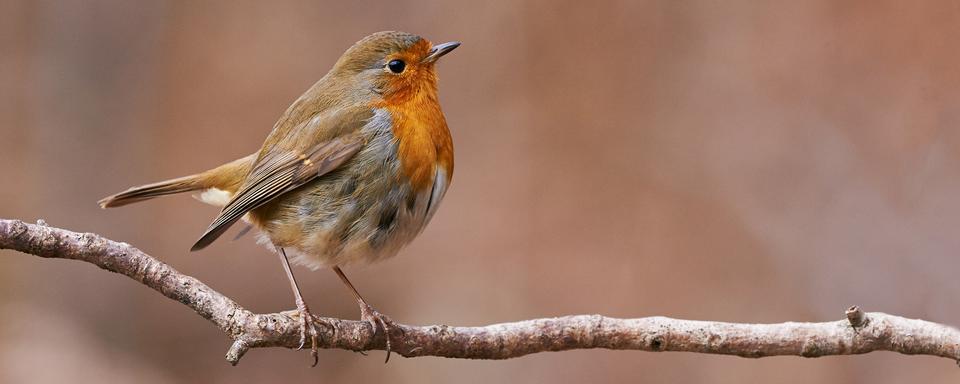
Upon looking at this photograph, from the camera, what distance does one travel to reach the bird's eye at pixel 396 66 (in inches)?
161

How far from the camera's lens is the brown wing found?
3816 mm

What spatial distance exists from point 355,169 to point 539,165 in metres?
4.09

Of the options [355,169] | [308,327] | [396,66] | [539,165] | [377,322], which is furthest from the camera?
[539,165]

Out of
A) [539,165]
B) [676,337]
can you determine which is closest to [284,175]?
[676,337]

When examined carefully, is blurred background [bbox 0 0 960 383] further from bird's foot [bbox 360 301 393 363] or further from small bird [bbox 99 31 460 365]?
bird's foot [bbox 360 301 393 363]

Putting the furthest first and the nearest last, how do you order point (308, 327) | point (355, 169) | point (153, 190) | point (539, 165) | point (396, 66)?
1. point (539, 165)
2. point (153, 190)
3. point (396, 66)
4. point (355, 169)
5. point (308, 327)

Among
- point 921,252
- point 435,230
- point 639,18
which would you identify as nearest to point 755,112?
point 639,18

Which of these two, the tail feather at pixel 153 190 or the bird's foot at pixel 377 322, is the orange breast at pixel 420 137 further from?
the tail feather at pixel 153 190

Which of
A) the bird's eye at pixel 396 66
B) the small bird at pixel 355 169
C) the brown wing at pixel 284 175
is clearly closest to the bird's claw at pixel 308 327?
the small bird at pixel 355 169

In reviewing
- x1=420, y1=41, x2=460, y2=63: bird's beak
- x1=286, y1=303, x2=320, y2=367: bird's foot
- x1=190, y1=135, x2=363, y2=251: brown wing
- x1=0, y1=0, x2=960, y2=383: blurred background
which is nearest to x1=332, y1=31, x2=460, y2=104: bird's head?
x1=420, y1=41, x2=460, y2=63: bird's beak

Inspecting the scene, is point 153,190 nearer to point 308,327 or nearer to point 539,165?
point 308,327

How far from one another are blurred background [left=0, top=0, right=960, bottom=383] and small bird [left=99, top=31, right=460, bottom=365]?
3.24 meters

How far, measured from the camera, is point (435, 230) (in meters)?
7.75

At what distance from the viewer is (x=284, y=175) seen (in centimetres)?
387
